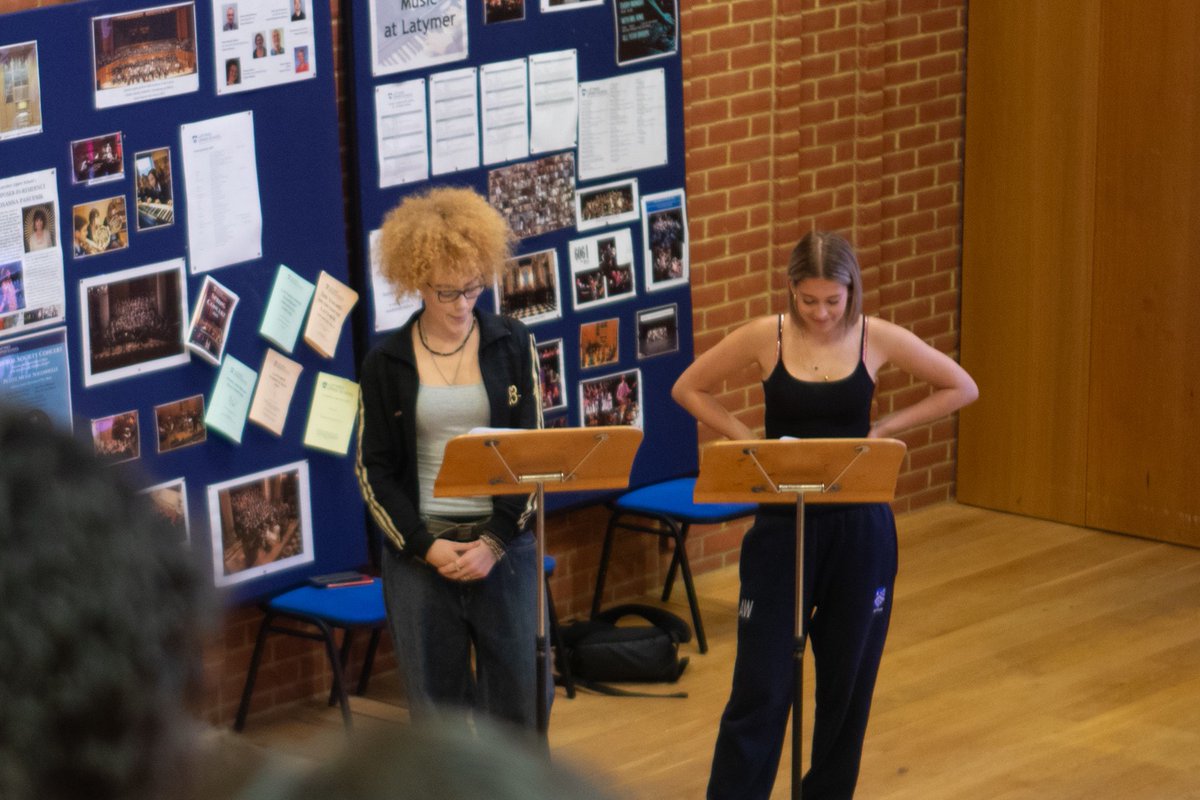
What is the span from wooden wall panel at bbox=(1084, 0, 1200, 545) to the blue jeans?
342 centimetres

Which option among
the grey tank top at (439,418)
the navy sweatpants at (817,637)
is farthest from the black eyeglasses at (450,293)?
the navy sweatpants at (817,637)

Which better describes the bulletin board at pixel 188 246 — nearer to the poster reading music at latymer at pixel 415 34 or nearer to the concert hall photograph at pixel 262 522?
the concert hall photograph at pixel 262 522

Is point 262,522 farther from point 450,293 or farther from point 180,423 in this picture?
point 450,293

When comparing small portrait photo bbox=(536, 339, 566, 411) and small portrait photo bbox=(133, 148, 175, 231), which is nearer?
small portrait photo bbox=(133, 148, 175, 231)

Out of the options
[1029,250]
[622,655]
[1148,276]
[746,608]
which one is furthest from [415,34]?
[1148,276]

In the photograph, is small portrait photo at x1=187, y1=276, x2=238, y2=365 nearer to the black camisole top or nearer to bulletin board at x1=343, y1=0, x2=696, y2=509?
bulletin board at x1=343, y1=0, x2=696, y2=509

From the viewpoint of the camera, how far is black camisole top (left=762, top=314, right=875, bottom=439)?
404 centimetres

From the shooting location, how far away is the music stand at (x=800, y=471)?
372 cm

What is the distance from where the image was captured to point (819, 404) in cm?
404

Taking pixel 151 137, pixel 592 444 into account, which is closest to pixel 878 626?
pixel 592 444

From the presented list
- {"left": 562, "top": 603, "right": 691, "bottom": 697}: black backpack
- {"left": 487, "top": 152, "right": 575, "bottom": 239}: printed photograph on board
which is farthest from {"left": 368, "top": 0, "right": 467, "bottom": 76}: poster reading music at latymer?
{"left": 562, "top": 603, "right": 691, "bottom": 697}: black backpack

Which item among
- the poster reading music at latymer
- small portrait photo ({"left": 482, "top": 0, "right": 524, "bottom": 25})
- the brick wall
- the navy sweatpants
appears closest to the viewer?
the navy sweatpants

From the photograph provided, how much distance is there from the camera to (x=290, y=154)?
15.8 feet

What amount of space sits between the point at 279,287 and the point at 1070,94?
333cm
